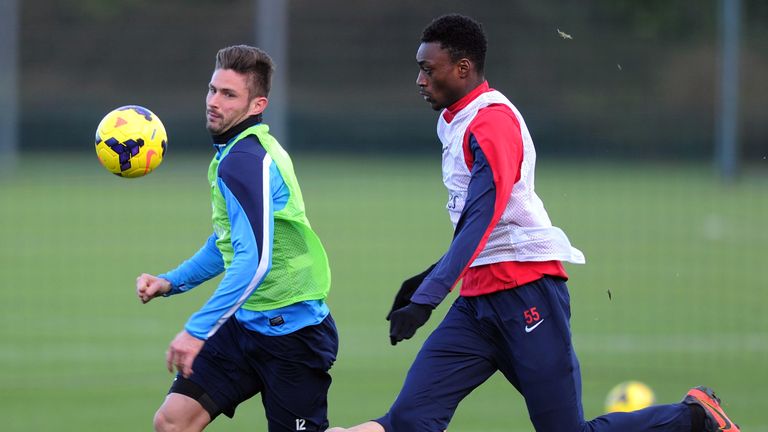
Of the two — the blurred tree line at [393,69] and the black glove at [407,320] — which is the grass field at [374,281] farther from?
the black glove at [407,320]

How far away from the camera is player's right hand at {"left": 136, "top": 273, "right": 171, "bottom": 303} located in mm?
6438

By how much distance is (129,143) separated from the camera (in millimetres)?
6398

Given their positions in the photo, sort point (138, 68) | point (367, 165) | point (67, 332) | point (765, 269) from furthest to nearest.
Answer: point (138, 68)
point (367, 165)
point (765, 269)
point (67, 332)

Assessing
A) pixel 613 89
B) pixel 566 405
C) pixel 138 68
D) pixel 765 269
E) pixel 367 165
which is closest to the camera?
pixel 566 405

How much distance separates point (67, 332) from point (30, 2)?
29260 mm

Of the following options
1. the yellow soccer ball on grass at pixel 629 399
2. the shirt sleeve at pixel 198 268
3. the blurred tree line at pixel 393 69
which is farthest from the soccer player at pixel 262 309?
the blurred tree line at pixel 393 69

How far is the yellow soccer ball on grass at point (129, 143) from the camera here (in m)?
6.39

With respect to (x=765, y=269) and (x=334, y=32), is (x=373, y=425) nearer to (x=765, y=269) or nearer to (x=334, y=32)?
(x=765, y=269)

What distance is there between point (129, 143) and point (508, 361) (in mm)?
1990

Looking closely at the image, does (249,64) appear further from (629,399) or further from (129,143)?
(629,399)

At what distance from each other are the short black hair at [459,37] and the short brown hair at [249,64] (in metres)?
0.77

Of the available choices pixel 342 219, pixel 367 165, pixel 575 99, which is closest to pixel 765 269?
pixel 342 219

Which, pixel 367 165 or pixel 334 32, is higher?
pixel 334 32

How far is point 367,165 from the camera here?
1508 inches
